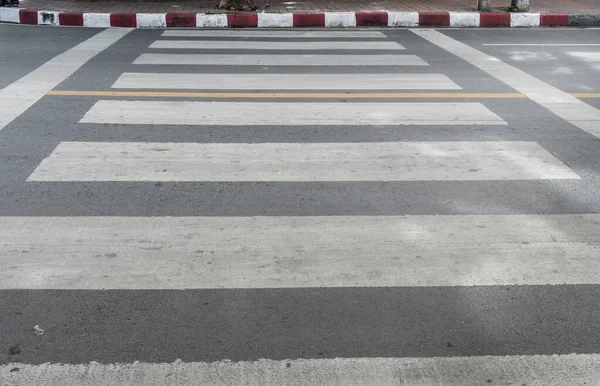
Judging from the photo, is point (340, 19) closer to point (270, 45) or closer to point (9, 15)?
point (270, 45)

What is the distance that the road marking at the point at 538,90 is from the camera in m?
7.45

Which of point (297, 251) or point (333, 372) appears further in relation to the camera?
point (297, 251)

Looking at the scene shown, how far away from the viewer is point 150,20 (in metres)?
13.9

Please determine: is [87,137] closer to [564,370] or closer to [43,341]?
[43,341]

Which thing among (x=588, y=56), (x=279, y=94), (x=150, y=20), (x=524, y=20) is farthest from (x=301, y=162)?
(x=524, y=20)

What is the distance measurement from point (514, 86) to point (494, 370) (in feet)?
19.7

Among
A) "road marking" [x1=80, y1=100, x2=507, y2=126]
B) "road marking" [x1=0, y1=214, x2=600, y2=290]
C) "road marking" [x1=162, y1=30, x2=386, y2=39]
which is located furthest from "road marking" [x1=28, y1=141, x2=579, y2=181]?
"road marking" [x1=162, y1=30, x2=386, y2=39]

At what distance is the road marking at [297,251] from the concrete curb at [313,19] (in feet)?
31.4

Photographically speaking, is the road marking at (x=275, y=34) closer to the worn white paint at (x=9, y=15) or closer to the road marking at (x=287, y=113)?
the worn white paint at (x=9, y=15)

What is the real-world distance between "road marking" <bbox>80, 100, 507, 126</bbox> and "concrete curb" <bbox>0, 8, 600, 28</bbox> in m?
6.42

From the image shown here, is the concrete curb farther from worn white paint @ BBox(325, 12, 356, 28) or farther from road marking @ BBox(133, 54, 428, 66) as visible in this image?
road marking @ BBox(133, 54, 428, 66)

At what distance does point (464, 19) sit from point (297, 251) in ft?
34.8

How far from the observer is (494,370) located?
334 centimetres

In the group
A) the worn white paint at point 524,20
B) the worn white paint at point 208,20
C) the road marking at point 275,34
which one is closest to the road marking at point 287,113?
the road marking at point 275,34
